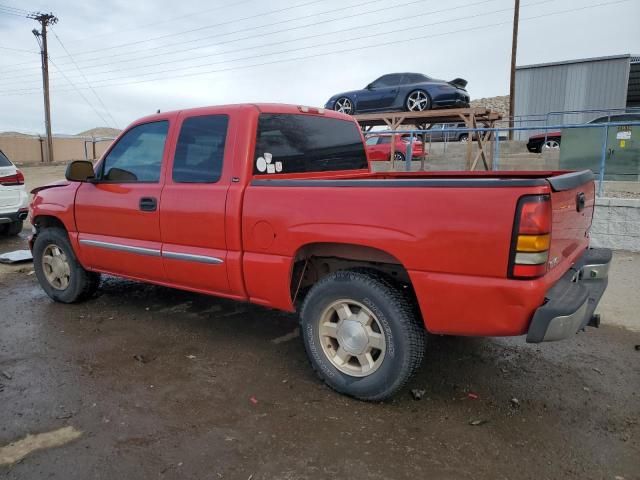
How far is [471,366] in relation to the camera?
3.71 m

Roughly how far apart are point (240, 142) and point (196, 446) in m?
2.02

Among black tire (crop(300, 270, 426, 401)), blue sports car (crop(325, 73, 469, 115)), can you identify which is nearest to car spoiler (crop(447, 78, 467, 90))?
blue sports car (crop(325, 73, 469, 115))

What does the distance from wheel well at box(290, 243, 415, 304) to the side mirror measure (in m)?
2.31

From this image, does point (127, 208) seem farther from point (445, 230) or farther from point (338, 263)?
point (445, 230)

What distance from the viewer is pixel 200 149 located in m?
3.83

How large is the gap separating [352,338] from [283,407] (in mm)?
603

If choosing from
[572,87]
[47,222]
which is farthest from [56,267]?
[572,87]

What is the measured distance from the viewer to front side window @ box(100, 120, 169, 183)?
4.14 meters

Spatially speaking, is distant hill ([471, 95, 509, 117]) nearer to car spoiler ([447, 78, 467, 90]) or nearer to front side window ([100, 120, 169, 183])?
car spoiler ([447, 78, 467, 90])

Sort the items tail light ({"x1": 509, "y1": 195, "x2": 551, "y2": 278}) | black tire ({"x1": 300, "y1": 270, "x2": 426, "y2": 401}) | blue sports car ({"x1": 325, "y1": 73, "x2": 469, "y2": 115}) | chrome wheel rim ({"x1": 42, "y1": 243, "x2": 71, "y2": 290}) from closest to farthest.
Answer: tail light ({"x1": 509, "y1": 195, "x2": 551, "y2": 278})
black tire ({"x1": 300, "y1": 270, "x2": 426, "y2": 401})
chrome wheel rim ({"x1": 42, "y1": 243, "x2": 71, "y2": 290})
blue sports car ({"x1": 325, "y1": 73, "x2": 469, "y2": 115})

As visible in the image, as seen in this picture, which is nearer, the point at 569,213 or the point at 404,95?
the point at 569,213

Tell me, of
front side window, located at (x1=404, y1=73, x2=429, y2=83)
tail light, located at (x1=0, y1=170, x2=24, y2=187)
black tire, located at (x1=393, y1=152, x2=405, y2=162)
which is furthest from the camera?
black tire, located at (x1=393, y1=152, x2=405, y2=162)

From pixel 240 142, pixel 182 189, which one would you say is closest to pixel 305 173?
pixel 240 142

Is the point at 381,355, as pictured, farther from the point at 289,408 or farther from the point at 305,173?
the point at 305,173
